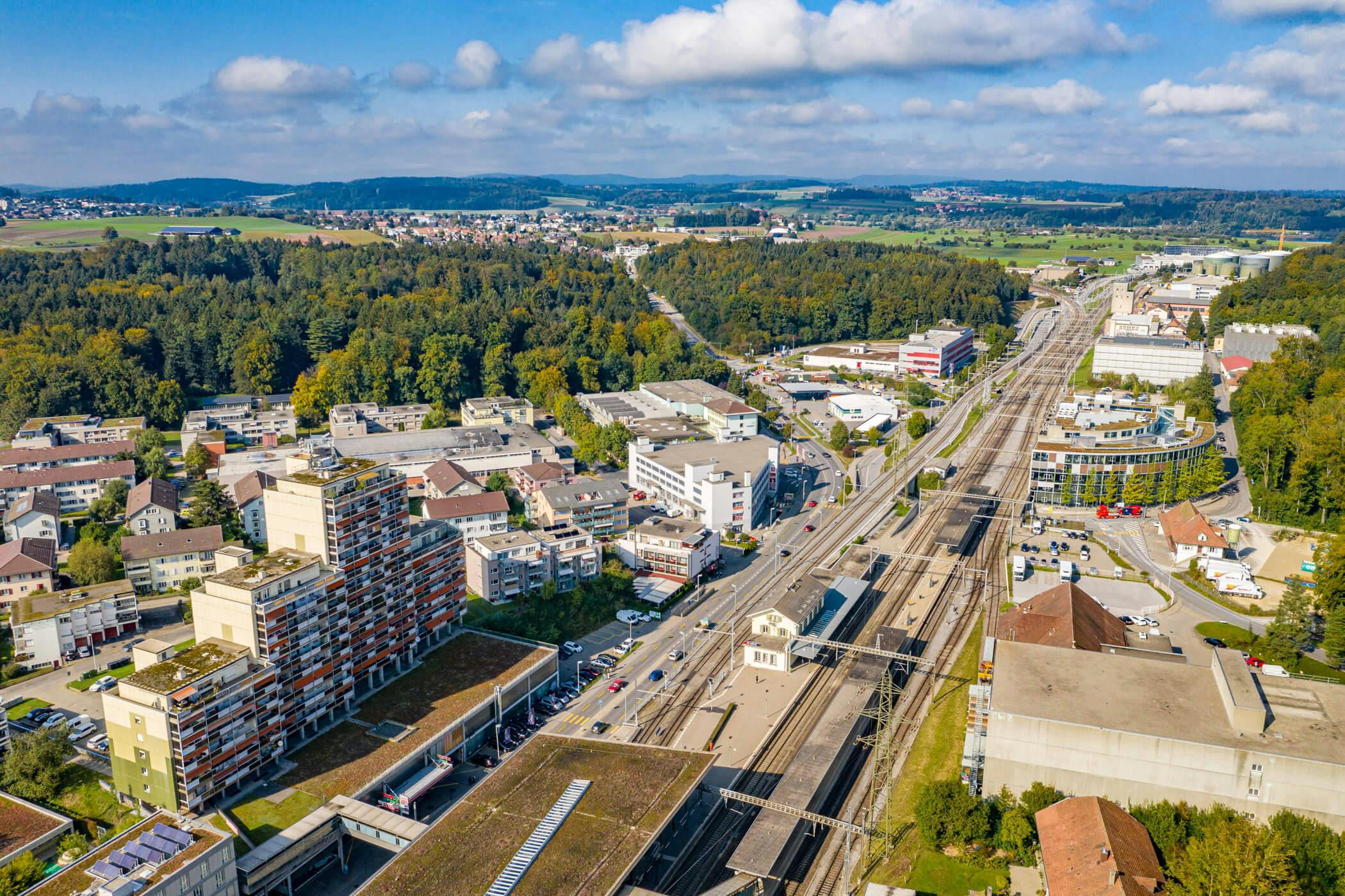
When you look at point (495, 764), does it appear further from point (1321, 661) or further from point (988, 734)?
point (1321, 661)

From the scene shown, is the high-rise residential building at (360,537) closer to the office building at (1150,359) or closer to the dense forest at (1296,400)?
the dense forest at (1296,400)

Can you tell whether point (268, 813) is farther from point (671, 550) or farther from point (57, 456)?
point (57, 456)

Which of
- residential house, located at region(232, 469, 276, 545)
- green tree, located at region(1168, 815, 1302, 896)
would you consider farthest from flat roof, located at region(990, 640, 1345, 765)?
residential house, located at region(232, 469, 276, 545)

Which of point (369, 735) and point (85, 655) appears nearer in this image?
point (369, 735)

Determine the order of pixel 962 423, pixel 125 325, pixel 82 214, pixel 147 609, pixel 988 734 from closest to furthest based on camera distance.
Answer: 1. pixel 988 734
2. pixel 147 609
3. pixel 962 423
4. pixel 125 325
5. pixel 82 214

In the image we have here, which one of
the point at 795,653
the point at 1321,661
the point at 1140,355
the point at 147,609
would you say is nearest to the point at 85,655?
the point at 147,609

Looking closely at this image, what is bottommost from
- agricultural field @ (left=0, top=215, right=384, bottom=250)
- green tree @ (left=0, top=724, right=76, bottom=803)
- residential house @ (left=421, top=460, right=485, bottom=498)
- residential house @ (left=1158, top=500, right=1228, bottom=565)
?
green tree @ (left=0, top=724, right=76, bottom=803)

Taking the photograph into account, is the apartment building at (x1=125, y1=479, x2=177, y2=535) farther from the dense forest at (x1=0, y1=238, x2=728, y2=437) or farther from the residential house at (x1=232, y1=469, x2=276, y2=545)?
the dense forest at (x1=0, y1=238, x2=728, y2=437)
